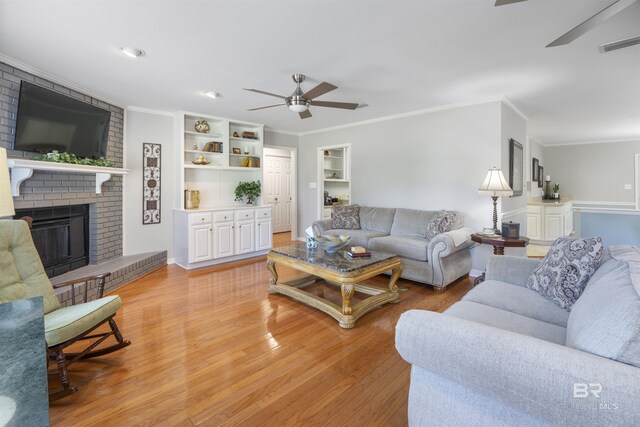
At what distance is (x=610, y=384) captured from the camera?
34.8 inches

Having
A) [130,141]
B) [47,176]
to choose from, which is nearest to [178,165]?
[130,141]

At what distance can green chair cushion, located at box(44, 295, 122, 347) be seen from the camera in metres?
1.73

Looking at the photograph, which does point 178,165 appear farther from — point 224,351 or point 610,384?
point 610,384

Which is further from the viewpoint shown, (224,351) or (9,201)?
(224,351)

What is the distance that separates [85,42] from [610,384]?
12.1ft

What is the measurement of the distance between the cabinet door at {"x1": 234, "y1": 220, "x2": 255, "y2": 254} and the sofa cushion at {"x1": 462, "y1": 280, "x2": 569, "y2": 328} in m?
3.78

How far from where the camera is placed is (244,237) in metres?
5.18

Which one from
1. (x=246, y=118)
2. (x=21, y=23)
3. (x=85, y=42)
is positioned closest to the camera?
(x=21, y=23)

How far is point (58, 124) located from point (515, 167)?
223 inches

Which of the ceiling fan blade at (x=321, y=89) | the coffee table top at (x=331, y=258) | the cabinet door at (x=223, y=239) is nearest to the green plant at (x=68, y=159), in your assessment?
the cabinet door at (x=223, y=239)

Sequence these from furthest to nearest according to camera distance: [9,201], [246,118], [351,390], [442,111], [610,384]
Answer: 1. [246,118]
2. [442,111]
3. [351,390]
4. [9,201]
5. [610,384]

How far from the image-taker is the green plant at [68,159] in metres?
3.19

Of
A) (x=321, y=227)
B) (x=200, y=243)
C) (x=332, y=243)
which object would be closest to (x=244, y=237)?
(x=200, y=243)

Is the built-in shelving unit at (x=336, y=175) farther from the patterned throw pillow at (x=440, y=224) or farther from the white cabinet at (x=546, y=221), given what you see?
the white cabinet at (x=546, y=221)
